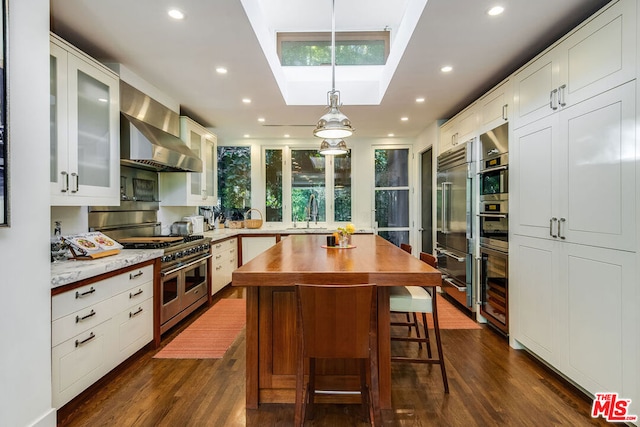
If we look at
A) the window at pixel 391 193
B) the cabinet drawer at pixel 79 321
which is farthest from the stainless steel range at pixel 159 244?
the window at pixel 391 193

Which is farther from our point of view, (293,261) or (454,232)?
(454,232)

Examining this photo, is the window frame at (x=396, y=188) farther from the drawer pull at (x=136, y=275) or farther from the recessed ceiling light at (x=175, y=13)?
the recessed ceiling light at (x=175, y=13)

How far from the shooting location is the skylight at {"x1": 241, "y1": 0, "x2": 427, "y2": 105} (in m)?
3.56

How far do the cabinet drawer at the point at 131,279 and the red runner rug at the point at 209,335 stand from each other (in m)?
0.67

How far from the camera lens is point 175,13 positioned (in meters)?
2.10

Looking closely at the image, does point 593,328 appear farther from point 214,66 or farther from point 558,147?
point 214,66

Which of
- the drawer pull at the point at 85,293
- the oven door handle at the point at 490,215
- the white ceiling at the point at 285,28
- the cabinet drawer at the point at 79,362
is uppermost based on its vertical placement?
the white ceiling at the point at 285,28

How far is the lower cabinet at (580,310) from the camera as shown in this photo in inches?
67.8

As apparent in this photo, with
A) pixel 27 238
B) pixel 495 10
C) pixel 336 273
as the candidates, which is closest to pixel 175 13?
pixel 27 238

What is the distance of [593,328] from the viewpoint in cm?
194

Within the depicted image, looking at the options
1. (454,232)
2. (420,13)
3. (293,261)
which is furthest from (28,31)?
(454,232)

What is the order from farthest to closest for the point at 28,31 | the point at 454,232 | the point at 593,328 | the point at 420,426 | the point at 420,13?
the point at 454,232
the point at 420,13
the point at 593,328
the point at 420,426
the point at 28,31

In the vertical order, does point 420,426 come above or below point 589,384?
below

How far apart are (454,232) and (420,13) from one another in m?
2.61
